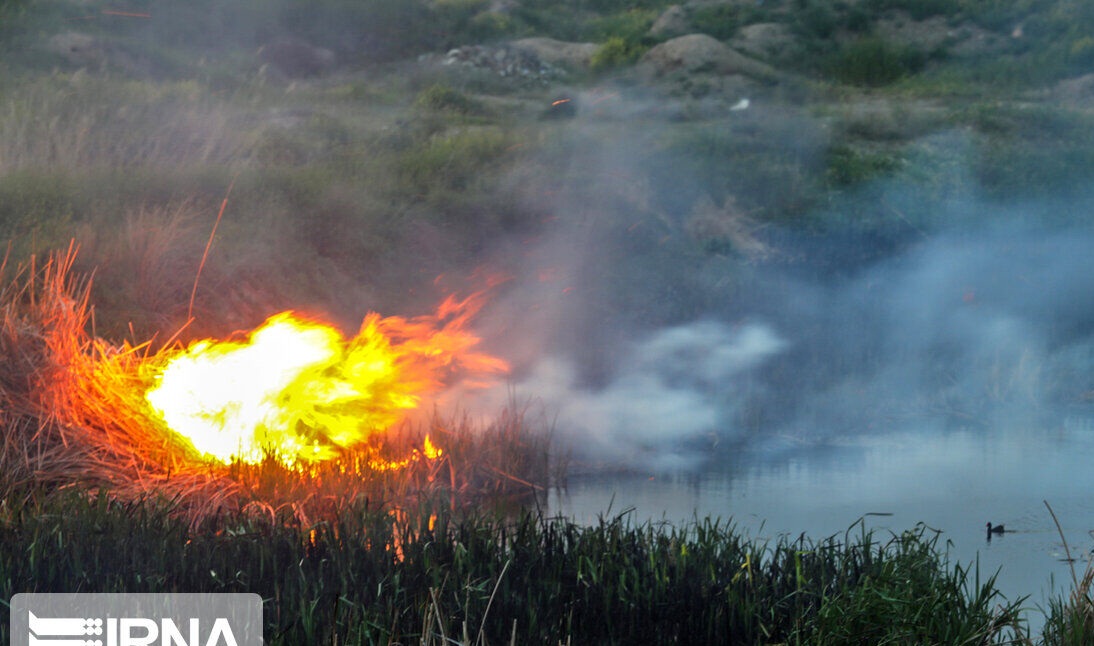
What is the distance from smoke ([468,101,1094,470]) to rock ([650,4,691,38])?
34.5ft

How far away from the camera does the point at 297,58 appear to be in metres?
35.4

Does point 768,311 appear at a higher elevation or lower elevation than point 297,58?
lower

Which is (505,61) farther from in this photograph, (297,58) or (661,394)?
(661,394)

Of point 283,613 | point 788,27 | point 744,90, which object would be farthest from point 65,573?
point 788,27

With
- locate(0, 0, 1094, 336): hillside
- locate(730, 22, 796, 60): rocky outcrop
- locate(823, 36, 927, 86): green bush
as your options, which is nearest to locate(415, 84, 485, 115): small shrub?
locate(0, 0, 1094, 336): hillside

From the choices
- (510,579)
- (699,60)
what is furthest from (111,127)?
(699,60)

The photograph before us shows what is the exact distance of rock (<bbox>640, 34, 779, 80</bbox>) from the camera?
3559cm

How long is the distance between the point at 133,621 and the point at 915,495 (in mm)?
5223

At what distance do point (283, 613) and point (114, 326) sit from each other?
6.49 m

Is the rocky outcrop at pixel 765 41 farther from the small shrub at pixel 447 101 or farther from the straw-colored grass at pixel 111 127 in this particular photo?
the straw-colored grass at pixel 111 127

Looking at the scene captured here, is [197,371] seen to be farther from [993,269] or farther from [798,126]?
[798,126]

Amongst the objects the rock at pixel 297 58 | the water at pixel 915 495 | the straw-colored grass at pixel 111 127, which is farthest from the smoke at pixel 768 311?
the rock at pixel 297 58

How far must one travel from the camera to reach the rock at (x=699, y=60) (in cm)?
3559

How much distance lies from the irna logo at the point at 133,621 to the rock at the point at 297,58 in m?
29.3
